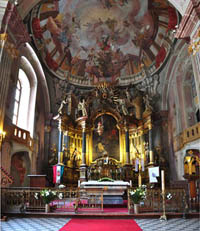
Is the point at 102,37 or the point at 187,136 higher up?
the point at 102,37

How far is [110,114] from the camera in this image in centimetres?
1853

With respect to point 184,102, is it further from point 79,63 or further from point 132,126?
point 79,63

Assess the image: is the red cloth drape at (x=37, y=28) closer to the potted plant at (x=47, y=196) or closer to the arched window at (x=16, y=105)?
the arched window at (x=16, y=105)

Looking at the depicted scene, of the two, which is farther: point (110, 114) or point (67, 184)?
point (110, 114)

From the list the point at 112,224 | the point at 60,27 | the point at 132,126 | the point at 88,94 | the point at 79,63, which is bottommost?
the point at 112,224

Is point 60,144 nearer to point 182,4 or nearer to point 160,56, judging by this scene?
point 160,56

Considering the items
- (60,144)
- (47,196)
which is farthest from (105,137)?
(47,196)

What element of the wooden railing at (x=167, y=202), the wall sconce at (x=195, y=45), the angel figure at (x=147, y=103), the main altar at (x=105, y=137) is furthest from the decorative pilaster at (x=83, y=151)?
the wall sconce at (x=195, y=45)

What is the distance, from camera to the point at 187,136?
14.1 meters

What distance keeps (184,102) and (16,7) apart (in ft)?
37.1

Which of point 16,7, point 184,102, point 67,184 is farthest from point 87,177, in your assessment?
point 16,7

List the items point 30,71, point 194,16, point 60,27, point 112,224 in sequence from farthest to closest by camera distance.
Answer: point 60,27
point 30,71
point 194,16
point 112,224

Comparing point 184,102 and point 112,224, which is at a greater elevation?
point 184,102

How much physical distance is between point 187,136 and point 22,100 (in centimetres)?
1086
